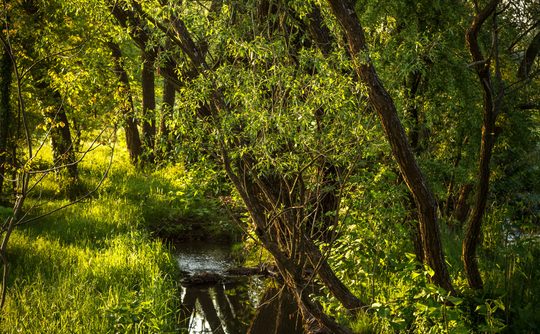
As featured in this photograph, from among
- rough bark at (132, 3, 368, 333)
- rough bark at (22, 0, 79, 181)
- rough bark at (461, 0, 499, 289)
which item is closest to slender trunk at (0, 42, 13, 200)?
rough bark at (22, 0, 79, 181)

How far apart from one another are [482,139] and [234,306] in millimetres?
4601

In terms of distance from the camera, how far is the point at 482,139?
19.7ft

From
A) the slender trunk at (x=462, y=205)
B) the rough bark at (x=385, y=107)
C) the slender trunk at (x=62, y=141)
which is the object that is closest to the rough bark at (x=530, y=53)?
the slender trunk at (x=462, y=205)

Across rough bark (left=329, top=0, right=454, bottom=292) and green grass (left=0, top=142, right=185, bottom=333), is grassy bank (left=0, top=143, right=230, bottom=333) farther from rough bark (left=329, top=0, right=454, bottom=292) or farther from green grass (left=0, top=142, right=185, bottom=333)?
rough bark (left=329, top=0, right=454, bottom=292)

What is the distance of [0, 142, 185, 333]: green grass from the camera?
625cm

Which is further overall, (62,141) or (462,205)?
(62,141)

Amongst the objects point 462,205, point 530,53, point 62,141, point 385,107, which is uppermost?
point 530,53

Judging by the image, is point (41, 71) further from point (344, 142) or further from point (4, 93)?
point (344, 142)

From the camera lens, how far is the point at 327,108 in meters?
5.22

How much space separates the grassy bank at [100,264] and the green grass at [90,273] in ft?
0.04

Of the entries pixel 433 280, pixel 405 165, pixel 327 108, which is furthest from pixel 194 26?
pixel 433 280

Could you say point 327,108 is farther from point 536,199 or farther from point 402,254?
point 536,199

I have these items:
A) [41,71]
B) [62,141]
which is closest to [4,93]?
[41,71]

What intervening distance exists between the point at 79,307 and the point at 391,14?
5.01 meters
